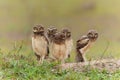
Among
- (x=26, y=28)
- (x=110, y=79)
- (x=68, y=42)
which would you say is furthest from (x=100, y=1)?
(x=110, y=79)

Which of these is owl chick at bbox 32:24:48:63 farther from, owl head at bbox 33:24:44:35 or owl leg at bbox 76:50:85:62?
owl leg at bbox 76:50:85:62

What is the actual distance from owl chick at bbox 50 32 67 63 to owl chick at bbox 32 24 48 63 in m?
0.14

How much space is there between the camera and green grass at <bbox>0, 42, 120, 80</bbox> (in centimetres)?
776

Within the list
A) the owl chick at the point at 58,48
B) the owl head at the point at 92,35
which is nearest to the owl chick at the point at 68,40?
the owl chick at the point at 58,48

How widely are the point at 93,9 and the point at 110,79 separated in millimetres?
5925

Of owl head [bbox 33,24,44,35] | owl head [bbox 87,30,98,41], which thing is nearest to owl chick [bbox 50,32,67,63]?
owl head [bbox 33,24,44,35]

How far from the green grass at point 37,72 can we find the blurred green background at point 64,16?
3992 millimetres

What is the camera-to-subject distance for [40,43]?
883 centimetres

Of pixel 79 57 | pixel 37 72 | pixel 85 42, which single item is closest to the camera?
pixel 37 72

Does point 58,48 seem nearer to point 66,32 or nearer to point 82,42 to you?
point 66,32

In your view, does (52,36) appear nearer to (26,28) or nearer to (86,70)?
(86,70)

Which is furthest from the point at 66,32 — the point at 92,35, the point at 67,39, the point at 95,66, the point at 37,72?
the point at 37,72

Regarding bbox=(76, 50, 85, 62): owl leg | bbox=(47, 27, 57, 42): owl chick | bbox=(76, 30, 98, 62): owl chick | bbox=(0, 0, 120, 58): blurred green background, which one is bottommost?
bbox=(76, 50, 85, 62): owl leg

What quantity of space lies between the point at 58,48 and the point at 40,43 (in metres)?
0.32
